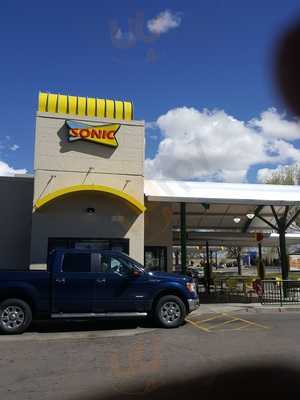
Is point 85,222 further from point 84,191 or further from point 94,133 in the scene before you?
point 94,133

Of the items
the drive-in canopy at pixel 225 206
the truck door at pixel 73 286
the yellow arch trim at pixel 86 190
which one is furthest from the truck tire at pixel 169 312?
the drive-in canopy at pixel 225 206

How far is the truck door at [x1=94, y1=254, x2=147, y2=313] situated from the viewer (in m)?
11.2

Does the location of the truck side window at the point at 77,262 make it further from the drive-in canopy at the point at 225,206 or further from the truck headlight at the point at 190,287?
the drive-in canopy at the point at 225,206

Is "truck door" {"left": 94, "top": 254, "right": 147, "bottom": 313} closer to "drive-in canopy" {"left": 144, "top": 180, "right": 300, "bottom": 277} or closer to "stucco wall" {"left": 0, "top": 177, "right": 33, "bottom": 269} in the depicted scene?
"drive-in canopy" {"left": 144, "top": 180, "right": 300, "bottom": 277}

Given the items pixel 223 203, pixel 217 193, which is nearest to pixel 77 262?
pixel 223 203

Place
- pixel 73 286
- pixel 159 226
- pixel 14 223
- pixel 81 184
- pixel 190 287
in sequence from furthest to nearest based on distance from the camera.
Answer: pixel 159 226 < pixel 14 223 < pixel 81 184 < pixel 190 287 < pixel 73 286

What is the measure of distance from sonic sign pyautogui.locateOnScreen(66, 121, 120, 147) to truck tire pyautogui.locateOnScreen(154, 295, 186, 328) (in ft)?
23.6

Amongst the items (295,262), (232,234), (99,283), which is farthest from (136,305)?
(295,262)

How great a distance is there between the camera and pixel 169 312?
38.0 ft

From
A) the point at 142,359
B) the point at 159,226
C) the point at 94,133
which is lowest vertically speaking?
the point at 142,359

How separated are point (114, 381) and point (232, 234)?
1894 cm

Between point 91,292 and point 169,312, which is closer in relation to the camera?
point 91,292

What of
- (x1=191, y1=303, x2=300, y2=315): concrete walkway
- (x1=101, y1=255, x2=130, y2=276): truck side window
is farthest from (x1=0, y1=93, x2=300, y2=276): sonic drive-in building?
(x1=101, y1=255, x2=130, y2=276): truck side window

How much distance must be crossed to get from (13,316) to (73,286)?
1530 millimetres
